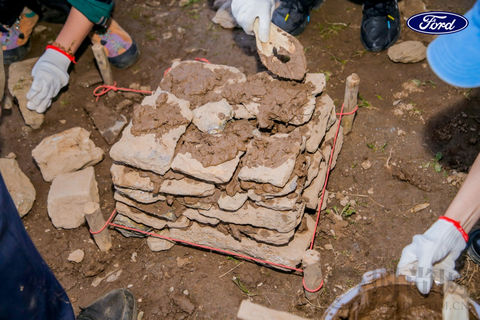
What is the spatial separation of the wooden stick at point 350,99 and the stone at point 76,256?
8.25 feet

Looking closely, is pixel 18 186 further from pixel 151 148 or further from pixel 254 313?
pixel 254 313

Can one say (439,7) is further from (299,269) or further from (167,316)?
(167,316)

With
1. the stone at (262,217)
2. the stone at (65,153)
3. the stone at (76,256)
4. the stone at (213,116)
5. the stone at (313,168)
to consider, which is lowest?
the stone at (76,256)

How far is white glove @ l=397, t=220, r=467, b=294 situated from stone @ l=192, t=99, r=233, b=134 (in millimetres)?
1470

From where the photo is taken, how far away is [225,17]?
4.88 meters

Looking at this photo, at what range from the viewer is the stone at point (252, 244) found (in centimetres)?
310

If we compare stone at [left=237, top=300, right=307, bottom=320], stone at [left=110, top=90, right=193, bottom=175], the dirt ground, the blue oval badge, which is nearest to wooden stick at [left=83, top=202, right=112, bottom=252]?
the dirt ground

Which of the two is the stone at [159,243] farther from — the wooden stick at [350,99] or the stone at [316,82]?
the wooden stick at [350,99]

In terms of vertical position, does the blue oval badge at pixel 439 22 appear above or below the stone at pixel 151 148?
above

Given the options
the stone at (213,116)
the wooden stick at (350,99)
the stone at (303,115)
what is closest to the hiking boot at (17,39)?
the stone at (213,116)

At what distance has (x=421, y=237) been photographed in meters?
2.48

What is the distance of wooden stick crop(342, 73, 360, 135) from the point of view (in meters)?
3.56

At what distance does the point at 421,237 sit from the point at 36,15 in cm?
486

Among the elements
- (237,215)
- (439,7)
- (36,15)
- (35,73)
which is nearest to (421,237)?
(237,215)
